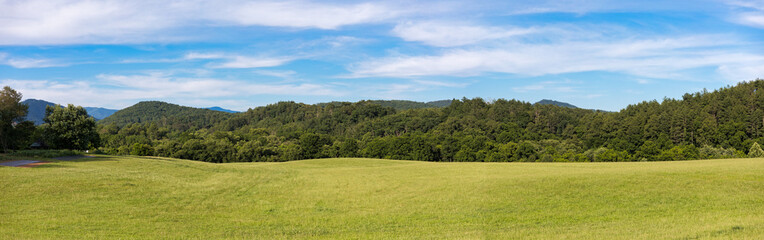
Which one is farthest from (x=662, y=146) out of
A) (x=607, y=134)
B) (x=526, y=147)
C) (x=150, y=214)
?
(x=150, y=214)

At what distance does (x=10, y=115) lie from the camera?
40.6 m

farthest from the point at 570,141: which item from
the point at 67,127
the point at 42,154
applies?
the point at 42,154

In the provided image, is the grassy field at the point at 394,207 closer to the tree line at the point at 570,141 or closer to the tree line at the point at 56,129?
the tree line at the point at 56,129

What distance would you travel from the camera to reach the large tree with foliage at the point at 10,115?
130ft

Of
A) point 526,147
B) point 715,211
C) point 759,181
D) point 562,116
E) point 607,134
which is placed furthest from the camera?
point 562,116

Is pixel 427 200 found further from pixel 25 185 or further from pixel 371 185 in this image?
pixel 25 185

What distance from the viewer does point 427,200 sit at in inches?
822

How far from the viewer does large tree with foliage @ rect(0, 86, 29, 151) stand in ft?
130

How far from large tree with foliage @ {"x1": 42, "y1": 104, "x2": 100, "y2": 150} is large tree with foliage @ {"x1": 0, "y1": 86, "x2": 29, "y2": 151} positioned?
14.6ft

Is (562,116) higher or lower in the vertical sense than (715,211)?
higher

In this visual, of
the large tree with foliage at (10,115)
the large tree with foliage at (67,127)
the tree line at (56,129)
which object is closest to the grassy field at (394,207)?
the large tree with foliage at (10,115)

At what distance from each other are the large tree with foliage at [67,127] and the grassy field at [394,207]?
87.1 feet

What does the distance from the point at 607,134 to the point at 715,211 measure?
341 feet

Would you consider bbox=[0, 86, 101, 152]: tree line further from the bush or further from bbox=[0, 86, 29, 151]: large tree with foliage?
the bush
